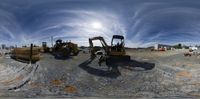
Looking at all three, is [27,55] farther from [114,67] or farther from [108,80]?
[108,80]

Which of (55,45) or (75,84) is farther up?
(55,45)

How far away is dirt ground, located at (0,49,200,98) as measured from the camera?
36.1 meters

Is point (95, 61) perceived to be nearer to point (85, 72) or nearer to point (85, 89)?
point (85, 72)

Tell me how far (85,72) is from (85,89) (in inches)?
→ 225

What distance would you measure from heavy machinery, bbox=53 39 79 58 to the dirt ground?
762cm

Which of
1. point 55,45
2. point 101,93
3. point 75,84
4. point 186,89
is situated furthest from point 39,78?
point 55,45

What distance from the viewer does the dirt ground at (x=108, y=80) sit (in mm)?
36062

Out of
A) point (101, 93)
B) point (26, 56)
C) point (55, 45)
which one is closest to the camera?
point (101, 93)

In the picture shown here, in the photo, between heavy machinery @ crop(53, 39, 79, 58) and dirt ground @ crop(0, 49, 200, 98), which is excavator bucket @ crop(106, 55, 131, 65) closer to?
dirt ground @ crop(0, 49, 200, 98)

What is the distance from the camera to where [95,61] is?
49.2 m

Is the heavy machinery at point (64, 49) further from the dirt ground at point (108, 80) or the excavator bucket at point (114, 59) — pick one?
the excavator bucket at point (114, 59)

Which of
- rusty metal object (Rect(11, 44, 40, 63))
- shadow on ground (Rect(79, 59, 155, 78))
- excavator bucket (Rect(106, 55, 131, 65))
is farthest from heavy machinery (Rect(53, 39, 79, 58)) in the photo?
excavator bucket (Rect(106, 55, 131, 65))

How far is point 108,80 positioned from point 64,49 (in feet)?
59.6

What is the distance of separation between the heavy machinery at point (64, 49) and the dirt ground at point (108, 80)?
7.62 m
